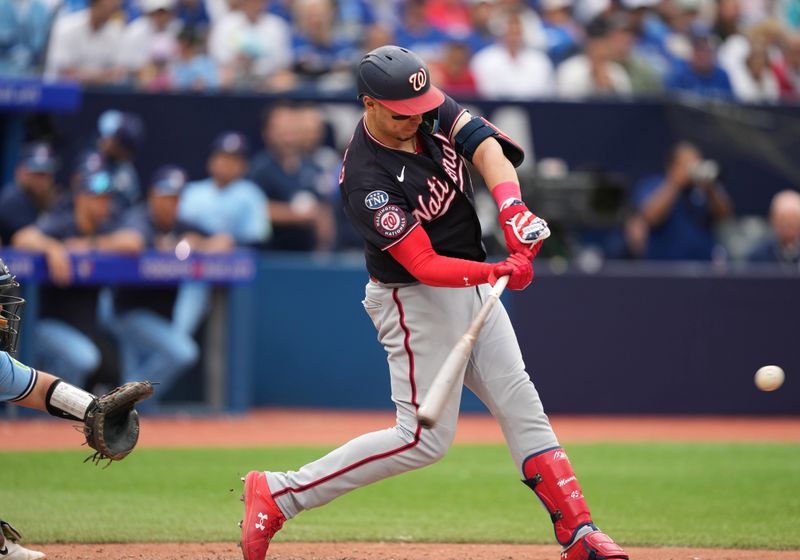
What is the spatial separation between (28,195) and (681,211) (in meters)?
5.64

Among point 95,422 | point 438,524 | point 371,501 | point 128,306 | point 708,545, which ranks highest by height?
point 95,422

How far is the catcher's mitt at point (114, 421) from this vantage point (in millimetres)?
4719

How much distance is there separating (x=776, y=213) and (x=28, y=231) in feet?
20.3

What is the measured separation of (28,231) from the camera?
9469 mm

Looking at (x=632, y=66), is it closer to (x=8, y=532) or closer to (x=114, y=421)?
(x=114, y=421)

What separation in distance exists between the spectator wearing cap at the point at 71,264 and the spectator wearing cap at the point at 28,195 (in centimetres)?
9

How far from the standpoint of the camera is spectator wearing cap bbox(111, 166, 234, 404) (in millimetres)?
9609

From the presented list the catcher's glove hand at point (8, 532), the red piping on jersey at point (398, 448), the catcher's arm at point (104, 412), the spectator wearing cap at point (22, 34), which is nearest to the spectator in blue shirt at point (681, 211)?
the spectator wearing cap at point (22, 34)

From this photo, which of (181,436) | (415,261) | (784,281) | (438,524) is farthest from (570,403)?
(415,261)

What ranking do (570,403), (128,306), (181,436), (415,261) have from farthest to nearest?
(570,403) → (128,306) → (181,436) → (415,261)

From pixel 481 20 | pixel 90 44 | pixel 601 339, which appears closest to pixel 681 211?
pixel 601 339

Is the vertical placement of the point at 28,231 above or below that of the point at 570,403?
above

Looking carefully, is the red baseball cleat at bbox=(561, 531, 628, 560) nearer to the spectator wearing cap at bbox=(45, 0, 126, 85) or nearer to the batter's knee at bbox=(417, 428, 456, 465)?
the batter's knee at bbox=(417, 428, 456, 465)

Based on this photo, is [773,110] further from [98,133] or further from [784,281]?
[98,133]
